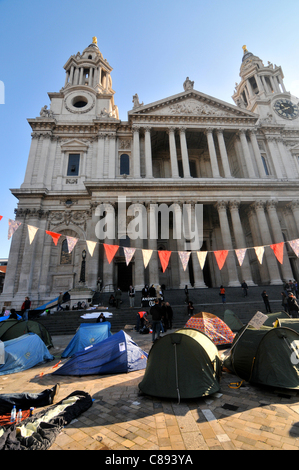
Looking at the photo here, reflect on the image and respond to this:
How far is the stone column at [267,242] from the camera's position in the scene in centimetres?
2128

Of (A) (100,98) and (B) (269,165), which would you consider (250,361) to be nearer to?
(B) (269,165)

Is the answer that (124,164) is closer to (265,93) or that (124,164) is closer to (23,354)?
(23,354)

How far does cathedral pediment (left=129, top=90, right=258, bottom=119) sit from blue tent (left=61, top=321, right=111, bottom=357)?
24864 millimetres

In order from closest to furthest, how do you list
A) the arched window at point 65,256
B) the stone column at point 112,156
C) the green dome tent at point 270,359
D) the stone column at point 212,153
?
the green dome tent at point 270,359 → the arched window at point 65,256 → the stone column at point 212,153 → the stone column at point 112,156

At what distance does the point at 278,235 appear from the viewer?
74.4 feet

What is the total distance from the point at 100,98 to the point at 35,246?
72.3ft

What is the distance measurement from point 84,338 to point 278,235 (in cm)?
2081

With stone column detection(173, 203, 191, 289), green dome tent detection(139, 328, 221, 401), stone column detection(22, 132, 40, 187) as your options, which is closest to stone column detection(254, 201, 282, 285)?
stone column detection(173, 203, 191, 289)

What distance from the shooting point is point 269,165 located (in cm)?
2870

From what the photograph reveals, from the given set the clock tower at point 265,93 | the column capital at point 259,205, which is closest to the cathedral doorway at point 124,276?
the column capital at point 259,205

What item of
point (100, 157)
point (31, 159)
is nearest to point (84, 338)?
point (100, 157)

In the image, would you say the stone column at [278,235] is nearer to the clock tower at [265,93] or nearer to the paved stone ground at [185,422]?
the clock tower at [265,93]

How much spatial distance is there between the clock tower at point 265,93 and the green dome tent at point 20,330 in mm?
32833
